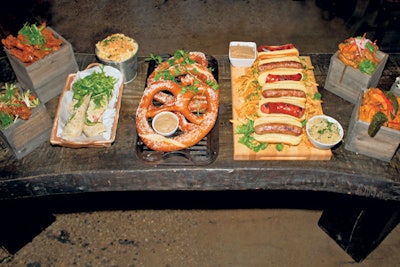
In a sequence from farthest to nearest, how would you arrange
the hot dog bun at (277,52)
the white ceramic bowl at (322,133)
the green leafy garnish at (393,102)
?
the hot dog bun at (277,52) → the white ceramic bowl at (322,133) → the green leafy garnish at (393,102)

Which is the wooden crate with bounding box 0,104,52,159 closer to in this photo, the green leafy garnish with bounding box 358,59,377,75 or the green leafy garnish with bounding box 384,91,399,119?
the green leafy garnish with bounding box 358,59,377,75

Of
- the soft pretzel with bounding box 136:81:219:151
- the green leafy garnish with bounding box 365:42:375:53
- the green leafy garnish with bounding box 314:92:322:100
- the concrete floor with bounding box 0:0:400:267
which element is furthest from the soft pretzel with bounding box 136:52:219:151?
the concrete floor with bounding box 0:0:400:267

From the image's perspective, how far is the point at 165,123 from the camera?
3664 millimetres

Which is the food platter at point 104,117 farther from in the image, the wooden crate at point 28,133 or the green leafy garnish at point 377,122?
the green leafy garnish at point 377,122

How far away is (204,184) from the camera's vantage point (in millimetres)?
3615

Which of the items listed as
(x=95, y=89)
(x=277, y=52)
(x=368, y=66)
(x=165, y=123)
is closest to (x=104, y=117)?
(x=95, y=89)

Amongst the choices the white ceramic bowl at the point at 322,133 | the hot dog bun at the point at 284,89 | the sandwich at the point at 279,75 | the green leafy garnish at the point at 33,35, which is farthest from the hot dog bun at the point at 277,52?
the green leafy garnish at the point at 33,35

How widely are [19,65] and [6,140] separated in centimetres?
80

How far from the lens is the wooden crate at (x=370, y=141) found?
329 centimetres

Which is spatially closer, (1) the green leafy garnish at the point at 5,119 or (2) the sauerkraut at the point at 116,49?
(1) the green leafy garnish at the point at 5,119

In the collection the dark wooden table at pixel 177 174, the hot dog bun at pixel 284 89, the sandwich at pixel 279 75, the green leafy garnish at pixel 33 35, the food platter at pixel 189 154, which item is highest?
the green leafy garnish at pixel 33 35

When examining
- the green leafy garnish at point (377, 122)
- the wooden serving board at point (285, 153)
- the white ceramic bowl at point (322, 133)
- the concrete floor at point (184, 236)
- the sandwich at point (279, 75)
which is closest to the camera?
the green leafy garnish at point (377, 122)

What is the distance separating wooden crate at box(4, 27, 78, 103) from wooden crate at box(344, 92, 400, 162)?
3.07 metres

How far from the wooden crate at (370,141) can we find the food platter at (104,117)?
2.36 meters
